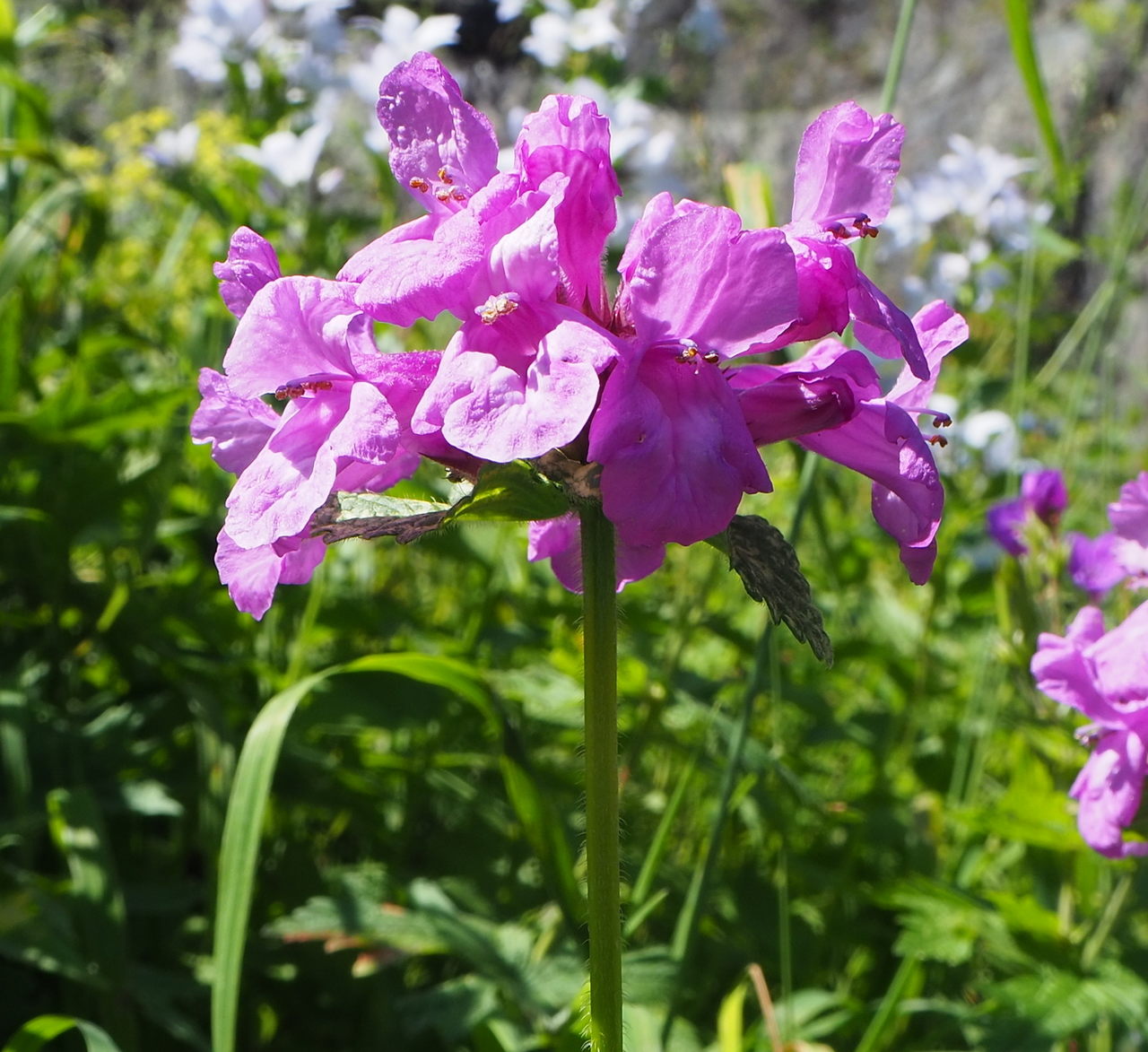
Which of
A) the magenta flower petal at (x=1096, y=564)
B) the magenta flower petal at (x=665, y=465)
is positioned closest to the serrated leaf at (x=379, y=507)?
the magenta flower petal at (x=665, y=465)

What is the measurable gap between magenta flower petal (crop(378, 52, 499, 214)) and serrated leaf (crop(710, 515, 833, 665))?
270 millimetres

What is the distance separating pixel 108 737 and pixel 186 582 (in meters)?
0.32

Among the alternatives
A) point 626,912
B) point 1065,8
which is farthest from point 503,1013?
point 1065,8

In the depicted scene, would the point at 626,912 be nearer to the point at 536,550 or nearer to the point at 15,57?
the point at 536,550

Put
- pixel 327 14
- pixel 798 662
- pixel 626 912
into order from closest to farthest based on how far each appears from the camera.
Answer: pixel 626 912 → pixel 798 662 → pixel 327 14

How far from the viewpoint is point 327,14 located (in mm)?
2512

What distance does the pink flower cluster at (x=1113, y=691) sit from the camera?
2.94ft

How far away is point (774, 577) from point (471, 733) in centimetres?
126

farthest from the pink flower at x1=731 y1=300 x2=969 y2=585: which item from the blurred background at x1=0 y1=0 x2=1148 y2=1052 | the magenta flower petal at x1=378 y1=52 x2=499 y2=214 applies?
the blurred background at x1=0 y1=0 x2=1148 y2=1052

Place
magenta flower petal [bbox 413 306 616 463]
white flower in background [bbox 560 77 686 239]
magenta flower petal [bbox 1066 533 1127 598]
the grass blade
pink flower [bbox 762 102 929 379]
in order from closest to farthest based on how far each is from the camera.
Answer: magenta flower petal [bbox 413 306 616 463]
pink flower [bbox 762 102 929 379]
the grass blade
magenta flower petal [bbox 1066 533 1127 598]
white flower in background [bbox 560 77 686 239]

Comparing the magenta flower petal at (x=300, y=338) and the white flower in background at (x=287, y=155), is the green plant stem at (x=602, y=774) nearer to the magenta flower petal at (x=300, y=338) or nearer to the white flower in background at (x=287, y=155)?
the magenta flower petal at (x=300, y=338)

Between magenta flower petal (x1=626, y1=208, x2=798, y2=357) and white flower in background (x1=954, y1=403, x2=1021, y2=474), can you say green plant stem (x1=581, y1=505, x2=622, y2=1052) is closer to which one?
magenta flower petal (x1=626, y1=208, x2=798, y2=357)

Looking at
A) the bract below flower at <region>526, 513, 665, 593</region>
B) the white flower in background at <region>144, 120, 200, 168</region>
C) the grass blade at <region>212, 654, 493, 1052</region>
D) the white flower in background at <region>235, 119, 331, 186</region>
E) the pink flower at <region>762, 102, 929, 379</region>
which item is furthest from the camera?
the white flower in background at <region>144, 120, 200, 168</region>

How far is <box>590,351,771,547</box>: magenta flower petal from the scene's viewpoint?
1.98 ft
